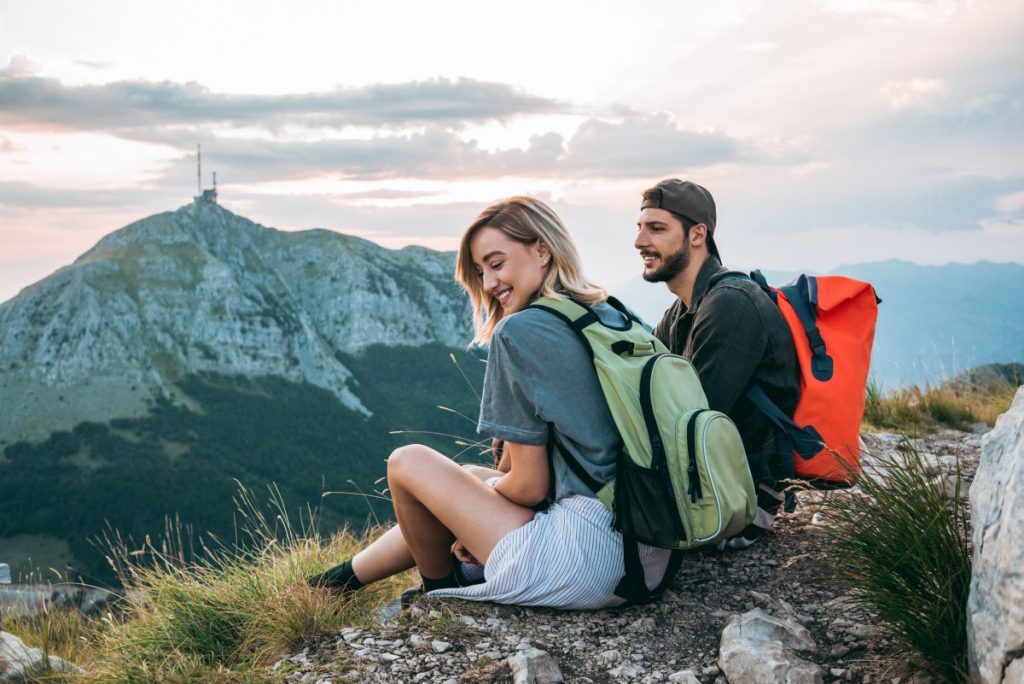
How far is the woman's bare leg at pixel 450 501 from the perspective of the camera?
11.4 ft

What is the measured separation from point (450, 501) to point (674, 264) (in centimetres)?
201

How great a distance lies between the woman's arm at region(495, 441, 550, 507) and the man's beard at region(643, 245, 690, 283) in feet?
5.36

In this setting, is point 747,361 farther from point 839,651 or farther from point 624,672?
point 624,672

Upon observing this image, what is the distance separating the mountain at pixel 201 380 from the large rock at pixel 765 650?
9093cm

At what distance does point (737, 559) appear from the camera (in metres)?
4.31

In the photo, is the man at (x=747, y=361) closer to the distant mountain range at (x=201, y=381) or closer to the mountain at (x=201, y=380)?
the distant mountain range at (x=201, y=381)

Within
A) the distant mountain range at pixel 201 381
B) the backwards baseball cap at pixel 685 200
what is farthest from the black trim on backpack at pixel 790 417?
the distant mountain range at pixel 201 381

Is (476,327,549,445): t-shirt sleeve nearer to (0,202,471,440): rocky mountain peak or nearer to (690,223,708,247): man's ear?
(690,223,708,247): man's ear

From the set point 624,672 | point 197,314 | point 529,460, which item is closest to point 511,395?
point 529,460

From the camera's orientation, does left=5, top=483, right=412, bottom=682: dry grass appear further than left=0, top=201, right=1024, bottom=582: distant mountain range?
No

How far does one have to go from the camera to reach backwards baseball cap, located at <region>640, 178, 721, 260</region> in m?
4.57

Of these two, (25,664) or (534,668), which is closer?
(534,668)

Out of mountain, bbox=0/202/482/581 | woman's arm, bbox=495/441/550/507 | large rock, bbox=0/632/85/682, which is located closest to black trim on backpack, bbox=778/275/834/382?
woman's arm, bbox=495/441/550/507

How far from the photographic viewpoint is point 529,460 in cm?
330
